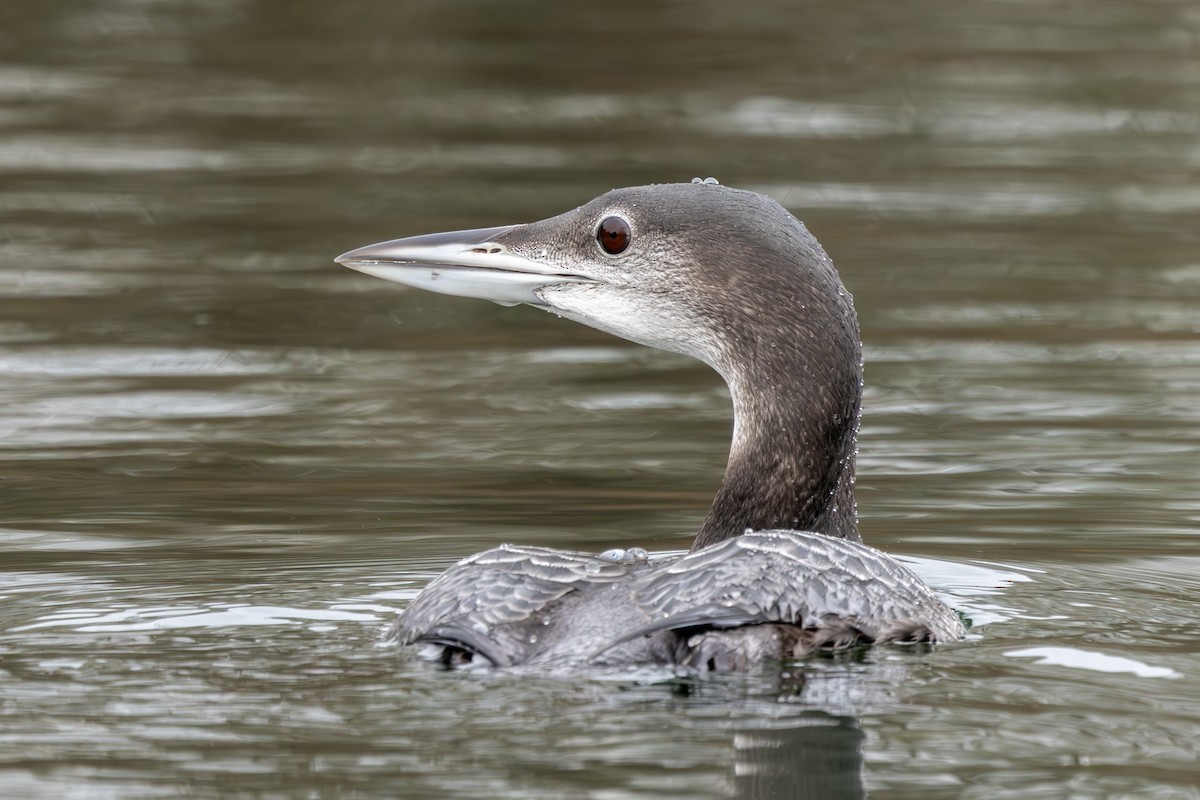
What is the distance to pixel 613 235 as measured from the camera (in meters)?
5.99

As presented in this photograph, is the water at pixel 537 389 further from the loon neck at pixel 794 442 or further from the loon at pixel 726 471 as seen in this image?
the loon neck at pixel 794 442

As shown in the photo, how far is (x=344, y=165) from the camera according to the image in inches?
517

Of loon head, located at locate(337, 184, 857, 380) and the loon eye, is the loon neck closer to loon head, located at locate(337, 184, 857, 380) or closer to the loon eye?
loon head, located at locate(337, 184, 857, 380)

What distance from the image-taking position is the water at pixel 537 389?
438 centimetres

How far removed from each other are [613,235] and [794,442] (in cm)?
75

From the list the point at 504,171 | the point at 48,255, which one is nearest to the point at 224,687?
the point at 48,255

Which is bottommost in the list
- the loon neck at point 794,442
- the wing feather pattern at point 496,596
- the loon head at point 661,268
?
the wing feather pattern at point 496,596

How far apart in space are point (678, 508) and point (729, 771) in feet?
10.3

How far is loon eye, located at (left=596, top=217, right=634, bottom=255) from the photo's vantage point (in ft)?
19.6

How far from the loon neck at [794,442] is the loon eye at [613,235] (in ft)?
1.55

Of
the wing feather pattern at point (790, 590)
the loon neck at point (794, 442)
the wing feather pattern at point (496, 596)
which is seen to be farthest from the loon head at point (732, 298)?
the wing feather pattern at point (496, 596)

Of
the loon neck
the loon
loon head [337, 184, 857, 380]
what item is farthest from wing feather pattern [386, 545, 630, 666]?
loon head [337, 184, 857, 380]

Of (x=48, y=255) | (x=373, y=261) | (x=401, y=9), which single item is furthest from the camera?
(x=401, y=9)

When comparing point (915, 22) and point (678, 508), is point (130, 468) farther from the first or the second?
point (915, 22)
